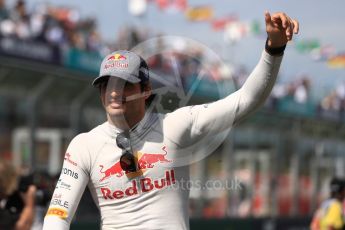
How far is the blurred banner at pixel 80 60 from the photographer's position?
1418 centimetres

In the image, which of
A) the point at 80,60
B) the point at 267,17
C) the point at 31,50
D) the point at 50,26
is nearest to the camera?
the point at 267,17

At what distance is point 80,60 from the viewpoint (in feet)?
47.5

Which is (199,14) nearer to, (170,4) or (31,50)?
(170,4)

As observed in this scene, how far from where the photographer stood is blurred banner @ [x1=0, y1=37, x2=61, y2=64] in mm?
12655

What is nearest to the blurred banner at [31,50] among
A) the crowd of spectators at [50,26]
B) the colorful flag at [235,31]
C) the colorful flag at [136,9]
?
the crowd of spectators at [50,26]

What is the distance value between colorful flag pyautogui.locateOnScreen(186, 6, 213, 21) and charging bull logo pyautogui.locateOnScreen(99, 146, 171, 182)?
21124mm

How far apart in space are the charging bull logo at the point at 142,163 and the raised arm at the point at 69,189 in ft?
0.34

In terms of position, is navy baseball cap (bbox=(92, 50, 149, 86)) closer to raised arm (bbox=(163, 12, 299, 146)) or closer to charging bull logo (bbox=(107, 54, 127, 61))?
charging bull logo (bbox=(107, 54, 127, 61))

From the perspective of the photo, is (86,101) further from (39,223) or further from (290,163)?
(290,163)

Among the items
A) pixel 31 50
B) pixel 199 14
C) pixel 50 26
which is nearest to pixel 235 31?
pixel 199 14

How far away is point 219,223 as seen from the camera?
1741cm

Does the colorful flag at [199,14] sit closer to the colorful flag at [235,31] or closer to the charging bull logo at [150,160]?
the colorful flag at [235,31]

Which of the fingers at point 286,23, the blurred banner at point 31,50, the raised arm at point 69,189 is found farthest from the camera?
the blurred banner at point 31,50

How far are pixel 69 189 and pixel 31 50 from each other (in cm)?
983
